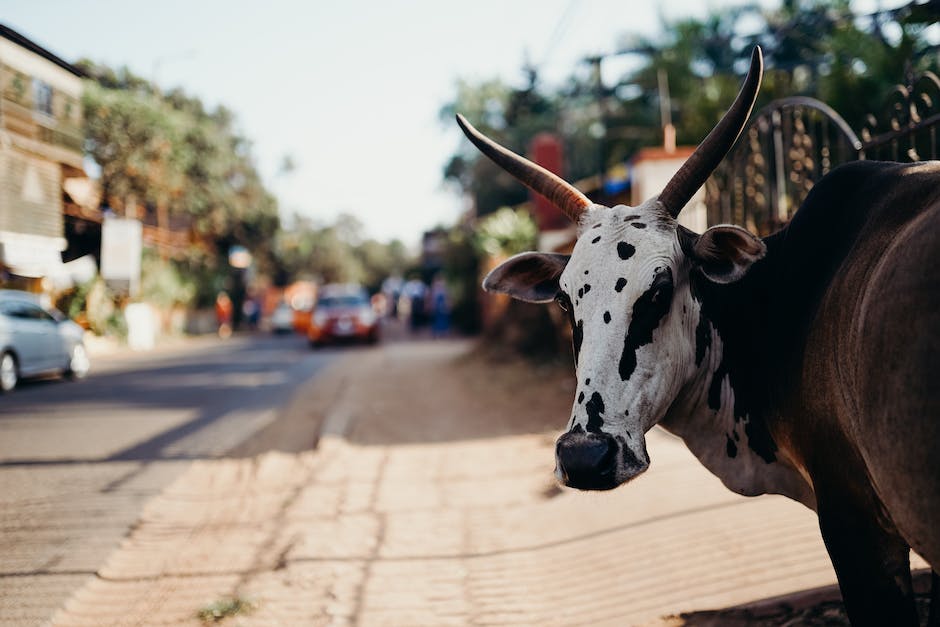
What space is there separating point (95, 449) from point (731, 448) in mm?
7237

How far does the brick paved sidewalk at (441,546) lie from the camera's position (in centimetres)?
419

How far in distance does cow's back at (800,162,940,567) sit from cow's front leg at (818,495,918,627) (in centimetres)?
9

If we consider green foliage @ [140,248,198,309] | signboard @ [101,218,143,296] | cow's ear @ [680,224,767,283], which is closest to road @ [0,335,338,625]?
cow's ear @ [680,224,767,283]

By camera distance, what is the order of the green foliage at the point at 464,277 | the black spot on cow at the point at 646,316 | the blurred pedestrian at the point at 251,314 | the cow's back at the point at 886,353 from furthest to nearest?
the blurred pedestrian at the point at 251,314, the green foliage at the point at 464,277, the black spot on cow at the point at 646,316, the cow's back at the point at 886,353

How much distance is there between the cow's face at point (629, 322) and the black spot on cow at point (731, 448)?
1.05 feet

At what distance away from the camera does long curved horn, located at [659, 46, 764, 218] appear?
2842mm

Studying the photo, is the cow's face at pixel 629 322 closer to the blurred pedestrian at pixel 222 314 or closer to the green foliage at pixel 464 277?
the green foliage at pixel 464 277

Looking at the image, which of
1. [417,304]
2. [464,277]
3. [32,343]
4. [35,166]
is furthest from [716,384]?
[417,304]

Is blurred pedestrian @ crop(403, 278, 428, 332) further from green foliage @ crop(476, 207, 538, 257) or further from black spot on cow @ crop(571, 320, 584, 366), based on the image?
black spot on cow @ crop(571, 320, 584, 366)

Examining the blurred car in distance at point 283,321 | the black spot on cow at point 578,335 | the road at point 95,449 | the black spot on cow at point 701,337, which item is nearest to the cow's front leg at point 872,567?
the black spot on cow at point 701,337

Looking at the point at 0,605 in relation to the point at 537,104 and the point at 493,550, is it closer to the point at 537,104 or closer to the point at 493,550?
the point at 493,550

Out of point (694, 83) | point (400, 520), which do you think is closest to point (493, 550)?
point (400, 520)

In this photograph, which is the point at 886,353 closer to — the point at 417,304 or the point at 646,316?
the point at 646,316

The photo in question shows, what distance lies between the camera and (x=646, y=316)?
9.39ft
